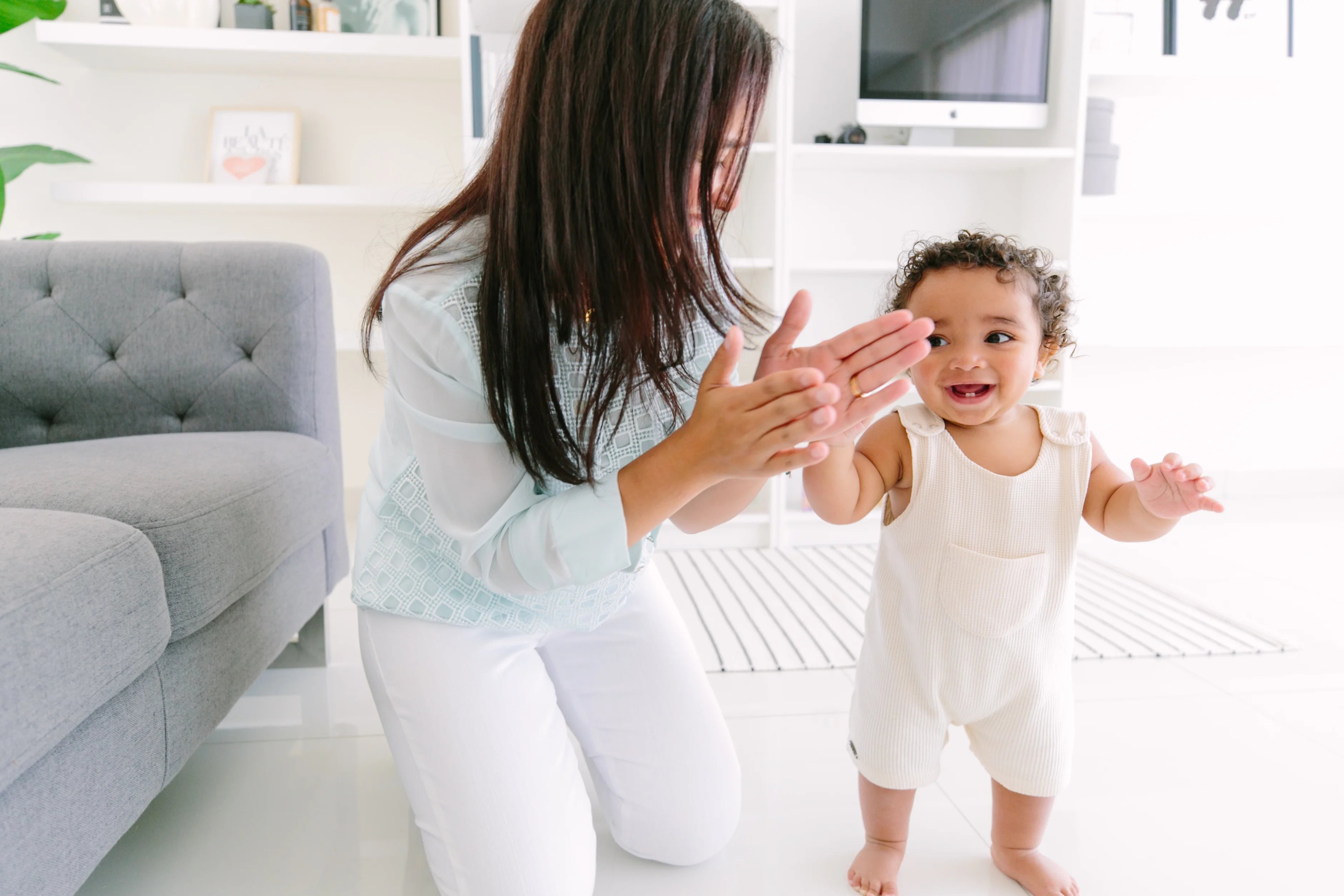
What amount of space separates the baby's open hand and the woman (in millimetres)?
326

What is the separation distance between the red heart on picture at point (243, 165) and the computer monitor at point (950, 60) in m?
1.66

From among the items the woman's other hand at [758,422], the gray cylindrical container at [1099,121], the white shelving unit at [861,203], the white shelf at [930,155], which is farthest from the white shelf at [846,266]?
the woman's other hand at [758,422]

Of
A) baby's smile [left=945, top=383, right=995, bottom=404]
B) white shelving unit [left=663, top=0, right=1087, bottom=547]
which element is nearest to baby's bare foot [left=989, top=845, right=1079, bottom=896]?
baby's smile [left=945, top=383, right=995, bottom=404]

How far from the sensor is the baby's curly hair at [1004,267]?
94cm

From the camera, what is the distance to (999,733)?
0.97 m

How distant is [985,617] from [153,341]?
55.3 inches

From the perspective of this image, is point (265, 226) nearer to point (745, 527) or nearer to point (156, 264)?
point (156, 264)

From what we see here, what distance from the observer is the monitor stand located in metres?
2.61

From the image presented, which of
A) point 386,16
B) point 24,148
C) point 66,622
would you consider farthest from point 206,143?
point 66,622

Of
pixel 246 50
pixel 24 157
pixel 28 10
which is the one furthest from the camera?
pixel 246 50

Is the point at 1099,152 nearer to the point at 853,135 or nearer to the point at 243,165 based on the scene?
the point at 853,135

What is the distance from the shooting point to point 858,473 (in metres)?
0.97

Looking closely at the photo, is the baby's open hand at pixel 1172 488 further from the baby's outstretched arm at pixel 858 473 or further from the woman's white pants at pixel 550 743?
the woman's white pants at pixel 550 743

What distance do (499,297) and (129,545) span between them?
1.46ft
